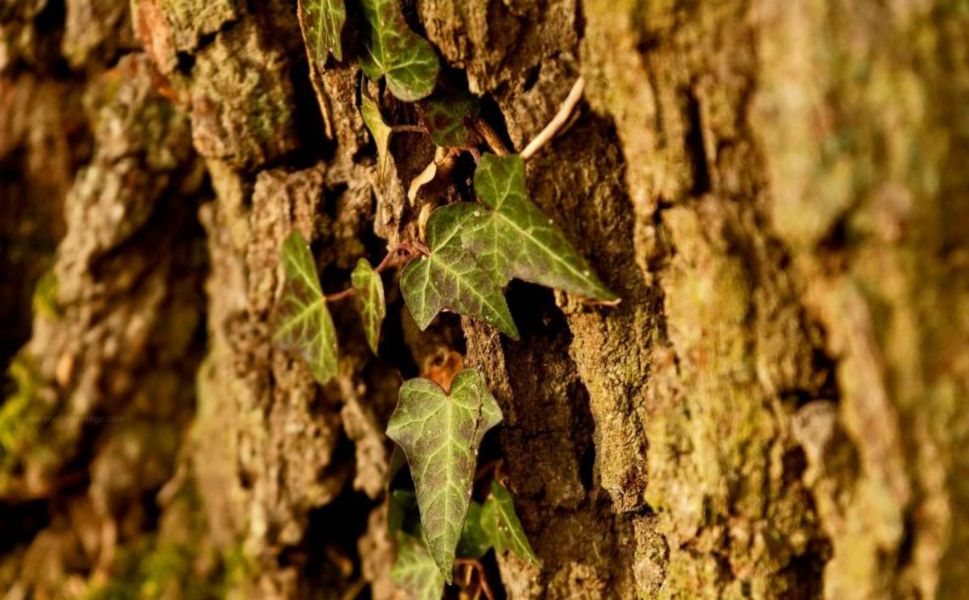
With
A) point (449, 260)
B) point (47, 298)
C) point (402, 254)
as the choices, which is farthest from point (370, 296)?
point (47, 298)

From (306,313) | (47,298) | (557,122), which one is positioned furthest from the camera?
(47,298)

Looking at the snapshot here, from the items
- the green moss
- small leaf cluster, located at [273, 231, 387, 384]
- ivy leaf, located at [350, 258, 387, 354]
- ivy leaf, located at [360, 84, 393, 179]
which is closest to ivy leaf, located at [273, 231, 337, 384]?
small leaf cluster, located at [273, 231, 387, 384]

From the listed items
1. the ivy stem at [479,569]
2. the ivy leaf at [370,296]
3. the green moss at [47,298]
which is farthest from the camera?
the green moss at [47,298]

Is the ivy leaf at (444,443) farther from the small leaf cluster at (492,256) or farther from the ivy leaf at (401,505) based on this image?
the ivy leaf at (401,505)

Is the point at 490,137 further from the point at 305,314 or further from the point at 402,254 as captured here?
the point at 305,314

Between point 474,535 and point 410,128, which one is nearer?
point 410,128

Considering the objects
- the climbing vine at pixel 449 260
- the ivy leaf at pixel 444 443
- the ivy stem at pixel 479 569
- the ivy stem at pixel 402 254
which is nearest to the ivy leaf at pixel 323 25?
the climbing vine at pixel 449 260

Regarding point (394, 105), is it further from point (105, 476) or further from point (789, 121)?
point (105, 476)

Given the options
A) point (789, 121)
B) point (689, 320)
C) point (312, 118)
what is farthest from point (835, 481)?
point (312, 118)
